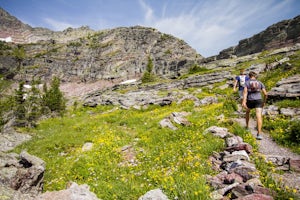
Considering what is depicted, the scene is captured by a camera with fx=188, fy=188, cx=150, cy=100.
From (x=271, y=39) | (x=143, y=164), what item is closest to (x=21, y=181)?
(x=143, y=164)

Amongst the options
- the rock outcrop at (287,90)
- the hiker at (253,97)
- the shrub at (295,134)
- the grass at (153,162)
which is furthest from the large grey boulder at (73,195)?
the rock outcrop at (287,90)

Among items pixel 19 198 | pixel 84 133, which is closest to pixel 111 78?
pixel 84 133

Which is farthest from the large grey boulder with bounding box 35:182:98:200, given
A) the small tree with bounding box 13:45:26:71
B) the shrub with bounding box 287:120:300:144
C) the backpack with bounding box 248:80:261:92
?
the small tree with bounding box 13:45:26:71

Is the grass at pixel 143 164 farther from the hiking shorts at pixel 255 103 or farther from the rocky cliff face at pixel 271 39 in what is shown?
the rocky cliff face at pixel 271 39

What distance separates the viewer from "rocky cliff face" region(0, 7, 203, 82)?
13288cm

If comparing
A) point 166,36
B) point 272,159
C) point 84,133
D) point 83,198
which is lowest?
point 84,133

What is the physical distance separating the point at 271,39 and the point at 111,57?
104 meters

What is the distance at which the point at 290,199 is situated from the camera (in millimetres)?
3639

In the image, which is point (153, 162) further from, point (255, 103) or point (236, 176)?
point (255, 103)

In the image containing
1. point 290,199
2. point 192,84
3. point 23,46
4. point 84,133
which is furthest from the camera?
point 23,46

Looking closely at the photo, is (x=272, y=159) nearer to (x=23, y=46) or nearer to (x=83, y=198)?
(x=83, y=198)

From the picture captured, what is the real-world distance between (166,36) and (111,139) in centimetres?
14679

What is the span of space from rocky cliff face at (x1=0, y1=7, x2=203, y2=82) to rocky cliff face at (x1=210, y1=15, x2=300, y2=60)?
40.2 m

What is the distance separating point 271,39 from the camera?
70.4 m
